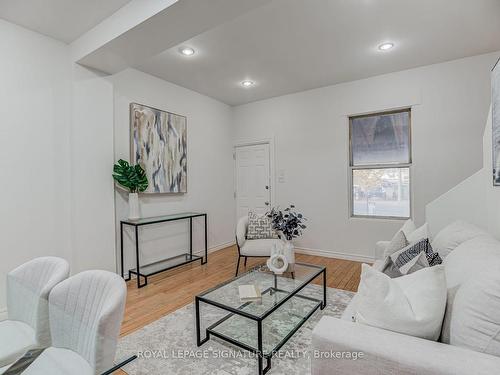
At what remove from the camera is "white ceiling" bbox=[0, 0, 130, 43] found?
2188 mm

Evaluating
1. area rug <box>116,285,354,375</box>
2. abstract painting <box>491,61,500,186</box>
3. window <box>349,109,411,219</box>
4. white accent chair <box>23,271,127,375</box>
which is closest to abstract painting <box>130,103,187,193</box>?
area rug <box>116,285,354,375</box>

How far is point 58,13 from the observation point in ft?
7.56

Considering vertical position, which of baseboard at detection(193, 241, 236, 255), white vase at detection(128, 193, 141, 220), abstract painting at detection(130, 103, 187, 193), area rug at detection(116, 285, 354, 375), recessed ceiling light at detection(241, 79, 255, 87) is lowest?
area rug at detection(116, 285, 354, 375)

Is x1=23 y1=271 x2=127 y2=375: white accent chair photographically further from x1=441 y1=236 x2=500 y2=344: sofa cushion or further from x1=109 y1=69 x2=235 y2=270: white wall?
x1=109 y1=69 x2=235 y2=270: white wall

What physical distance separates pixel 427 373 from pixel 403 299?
0.25 metres

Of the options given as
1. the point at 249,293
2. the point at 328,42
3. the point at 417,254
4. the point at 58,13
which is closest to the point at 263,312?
the point at 249,293

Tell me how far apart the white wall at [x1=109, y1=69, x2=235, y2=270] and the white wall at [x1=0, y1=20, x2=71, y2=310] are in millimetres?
590

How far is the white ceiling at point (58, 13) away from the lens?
219 centimetres

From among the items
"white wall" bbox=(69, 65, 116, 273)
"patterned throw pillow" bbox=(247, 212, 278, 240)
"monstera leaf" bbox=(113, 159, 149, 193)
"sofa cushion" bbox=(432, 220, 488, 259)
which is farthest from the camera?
"patterned throw pillow" bbox=(247, 212, 278, 240)

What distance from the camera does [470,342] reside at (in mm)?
993

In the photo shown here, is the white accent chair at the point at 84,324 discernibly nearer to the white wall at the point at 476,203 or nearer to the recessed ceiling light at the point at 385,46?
the white wall at the point at 476,203

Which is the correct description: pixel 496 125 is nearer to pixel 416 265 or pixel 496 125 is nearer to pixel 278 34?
pixel 416 265

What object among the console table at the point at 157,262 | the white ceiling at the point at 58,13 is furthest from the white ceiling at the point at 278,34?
the console table at the point at 157,262

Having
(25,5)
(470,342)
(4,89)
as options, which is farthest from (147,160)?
(470,342)
